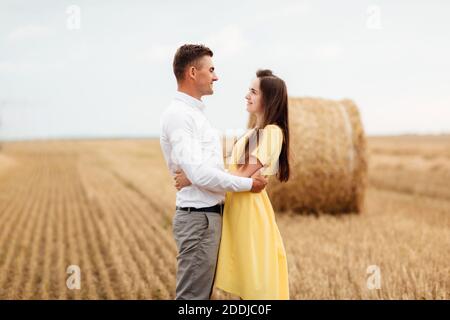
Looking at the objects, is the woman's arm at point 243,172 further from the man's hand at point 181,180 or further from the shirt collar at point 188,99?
the shirt collar at point 188,99

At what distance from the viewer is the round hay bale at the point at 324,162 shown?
9.49 metres

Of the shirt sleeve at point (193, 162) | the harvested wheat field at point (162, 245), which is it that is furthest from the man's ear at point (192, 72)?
the harvested wheat field at point (162, 245)

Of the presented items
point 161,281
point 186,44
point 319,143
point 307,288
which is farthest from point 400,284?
point 319,143

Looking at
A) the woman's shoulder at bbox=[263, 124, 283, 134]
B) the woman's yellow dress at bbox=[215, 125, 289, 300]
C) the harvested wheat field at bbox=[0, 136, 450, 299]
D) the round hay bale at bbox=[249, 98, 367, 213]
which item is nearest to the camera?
the woman's yellow dress at bbox=[215, 125, 289, 300]

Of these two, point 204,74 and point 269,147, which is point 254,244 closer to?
point 269,147

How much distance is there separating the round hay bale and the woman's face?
624 cm

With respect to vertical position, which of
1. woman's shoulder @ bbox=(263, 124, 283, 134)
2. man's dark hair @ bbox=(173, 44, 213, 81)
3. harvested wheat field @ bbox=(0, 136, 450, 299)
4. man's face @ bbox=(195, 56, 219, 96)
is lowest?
harvested wheat field @ bbox=(0, 136, 450, 299)

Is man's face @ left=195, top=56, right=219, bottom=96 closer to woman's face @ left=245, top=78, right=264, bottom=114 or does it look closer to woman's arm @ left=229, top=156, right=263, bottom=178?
woman's face @ left=245, top=78, right=264, bottom=114

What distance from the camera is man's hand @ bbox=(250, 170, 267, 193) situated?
9.84 feet

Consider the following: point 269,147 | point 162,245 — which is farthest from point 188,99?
point 162,245

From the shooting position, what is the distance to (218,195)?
3.12m

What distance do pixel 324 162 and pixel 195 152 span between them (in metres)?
6.81

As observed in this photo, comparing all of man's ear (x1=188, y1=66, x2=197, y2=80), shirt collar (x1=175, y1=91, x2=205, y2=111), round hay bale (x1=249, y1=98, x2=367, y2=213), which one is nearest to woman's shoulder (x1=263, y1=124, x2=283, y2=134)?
shirt collar (x1=175, y1=91, x2=205, y2=111)
